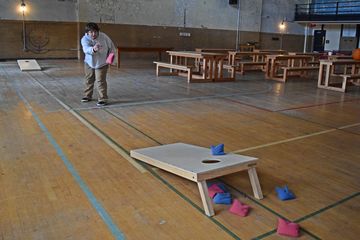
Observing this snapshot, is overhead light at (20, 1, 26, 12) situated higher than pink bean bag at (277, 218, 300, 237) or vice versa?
overhead light at (20, 1, 26, 12)

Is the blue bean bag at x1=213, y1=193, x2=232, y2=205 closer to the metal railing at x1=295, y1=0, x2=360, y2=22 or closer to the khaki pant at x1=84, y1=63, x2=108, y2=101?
the khaki pant at x1=84, y1=63, x2=108, y2=101

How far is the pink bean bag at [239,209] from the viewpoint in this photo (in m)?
2.17

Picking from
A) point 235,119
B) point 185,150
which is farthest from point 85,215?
point 235,119

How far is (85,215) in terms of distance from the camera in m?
2.10

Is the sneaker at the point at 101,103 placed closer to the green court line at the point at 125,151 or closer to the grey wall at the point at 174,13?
the green court line at the point at 125,151

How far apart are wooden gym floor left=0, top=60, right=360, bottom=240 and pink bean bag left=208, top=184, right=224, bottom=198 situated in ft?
0.37

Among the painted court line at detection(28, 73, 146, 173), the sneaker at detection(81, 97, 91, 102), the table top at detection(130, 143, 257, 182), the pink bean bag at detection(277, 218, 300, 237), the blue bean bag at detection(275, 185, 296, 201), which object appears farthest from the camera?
the sneaker at detection(81, 97, 91, 102)

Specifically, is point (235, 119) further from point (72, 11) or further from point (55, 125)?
point (72, 11)

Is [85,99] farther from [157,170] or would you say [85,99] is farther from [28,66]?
[28,66]

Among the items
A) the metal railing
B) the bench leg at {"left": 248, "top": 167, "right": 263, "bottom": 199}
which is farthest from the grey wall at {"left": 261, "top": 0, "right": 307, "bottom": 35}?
the bench leg at {"left": 248, "top": 167, "right": 263, "bottom": 199}

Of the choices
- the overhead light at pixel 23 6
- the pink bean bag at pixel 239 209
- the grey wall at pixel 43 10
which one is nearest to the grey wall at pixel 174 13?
the grey wall at pixel 43 10

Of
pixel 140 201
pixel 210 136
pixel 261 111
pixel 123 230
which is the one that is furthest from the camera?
pixel 261 111

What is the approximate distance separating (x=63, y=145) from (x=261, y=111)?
2953 mm

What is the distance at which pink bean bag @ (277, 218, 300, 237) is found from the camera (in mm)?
1949
